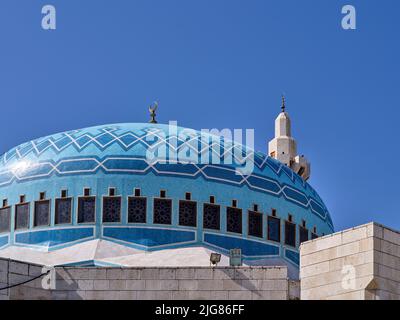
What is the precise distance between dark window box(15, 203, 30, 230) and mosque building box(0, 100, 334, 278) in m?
0.03

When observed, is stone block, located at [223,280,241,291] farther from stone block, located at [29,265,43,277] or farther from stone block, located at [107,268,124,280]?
stone block, located at [29,265,43,277]

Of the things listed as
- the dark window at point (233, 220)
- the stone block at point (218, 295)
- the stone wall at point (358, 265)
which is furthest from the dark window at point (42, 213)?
the stone wall at point (358, 265)

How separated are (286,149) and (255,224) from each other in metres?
9.45

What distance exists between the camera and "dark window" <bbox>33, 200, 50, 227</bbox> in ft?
103

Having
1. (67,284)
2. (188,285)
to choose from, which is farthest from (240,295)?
(67,284)

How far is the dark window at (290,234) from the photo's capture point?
32844 mm

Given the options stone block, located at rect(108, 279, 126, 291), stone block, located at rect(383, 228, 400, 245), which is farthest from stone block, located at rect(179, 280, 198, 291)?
stone block, located at rect(383, 228, 400, 245)

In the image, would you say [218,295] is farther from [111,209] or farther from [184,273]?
[111,209]

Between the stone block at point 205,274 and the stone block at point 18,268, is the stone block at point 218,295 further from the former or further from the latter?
the stone block at point 18,268

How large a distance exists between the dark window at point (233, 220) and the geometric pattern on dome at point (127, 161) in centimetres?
77

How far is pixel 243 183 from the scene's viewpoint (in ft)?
106
